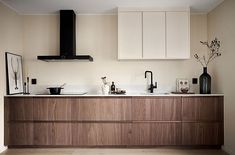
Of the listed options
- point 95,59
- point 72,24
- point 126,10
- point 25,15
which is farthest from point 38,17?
point 126,10

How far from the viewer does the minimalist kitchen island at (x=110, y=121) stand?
3.52 m

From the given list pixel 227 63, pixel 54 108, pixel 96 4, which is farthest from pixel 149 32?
pixel 54 108

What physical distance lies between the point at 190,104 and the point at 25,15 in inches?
136

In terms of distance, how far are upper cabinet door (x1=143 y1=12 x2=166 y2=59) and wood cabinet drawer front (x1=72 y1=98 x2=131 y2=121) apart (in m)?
1.06

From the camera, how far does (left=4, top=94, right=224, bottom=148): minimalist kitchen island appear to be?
139 inches

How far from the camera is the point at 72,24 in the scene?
Answer: 12.8ft

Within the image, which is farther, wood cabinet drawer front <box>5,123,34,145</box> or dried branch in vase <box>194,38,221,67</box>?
dried branch in vase <box>194,38,221,67</box>

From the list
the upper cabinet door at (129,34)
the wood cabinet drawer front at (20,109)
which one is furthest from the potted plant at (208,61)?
the wood cabinet drawer front at (20,109)

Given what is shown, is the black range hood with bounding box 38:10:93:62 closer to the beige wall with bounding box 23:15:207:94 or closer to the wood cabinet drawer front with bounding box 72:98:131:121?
the beige wall with bounding box 23:15:207:94

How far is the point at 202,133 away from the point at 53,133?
8.06 ft

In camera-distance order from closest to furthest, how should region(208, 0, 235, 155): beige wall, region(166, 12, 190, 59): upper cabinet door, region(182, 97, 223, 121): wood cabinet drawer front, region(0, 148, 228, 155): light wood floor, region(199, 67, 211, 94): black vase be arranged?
region(208, 0, 235, 155): beige wall, region(0, 148, 228, 155): light wood floor, region(182, 97, 223, 121): wood cabinet drawer front, region(199, 67, 211, 94): black vase, region(166, 12, 190, 59): upper cabinet door

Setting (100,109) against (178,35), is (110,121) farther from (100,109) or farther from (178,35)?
(178,35)

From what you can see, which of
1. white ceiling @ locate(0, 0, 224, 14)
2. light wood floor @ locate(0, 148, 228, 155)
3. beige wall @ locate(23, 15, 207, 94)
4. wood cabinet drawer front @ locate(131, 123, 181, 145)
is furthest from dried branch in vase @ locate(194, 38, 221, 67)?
light wood floor @ locate(0, 148, 228, 155)

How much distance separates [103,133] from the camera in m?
3.55
